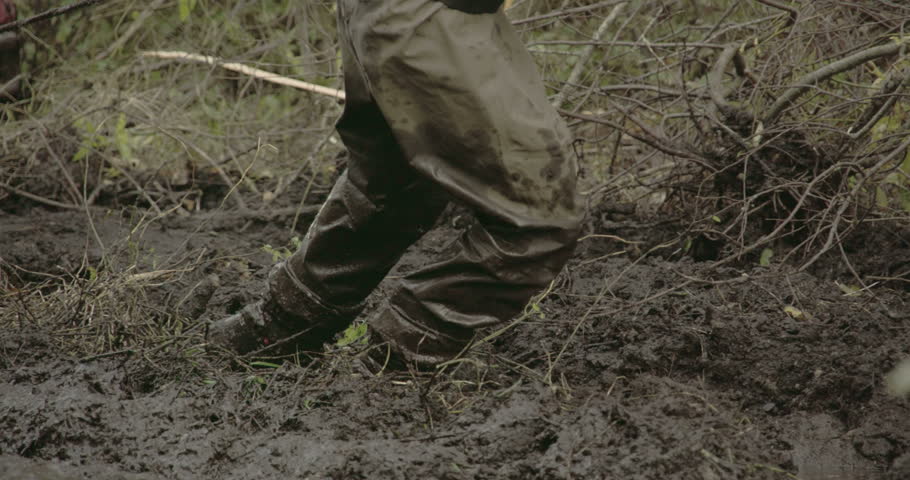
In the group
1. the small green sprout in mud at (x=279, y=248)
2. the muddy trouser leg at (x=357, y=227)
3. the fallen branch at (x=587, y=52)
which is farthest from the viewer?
the fallen branch at (x=587, y=52)

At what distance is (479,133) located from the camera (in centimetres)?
230

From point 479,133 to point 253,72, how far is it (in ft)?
11.9

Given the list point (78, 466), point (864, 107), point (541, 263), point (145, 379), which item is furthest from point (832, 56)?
point (78, 466)

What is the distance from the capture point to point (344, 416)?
2584 mm

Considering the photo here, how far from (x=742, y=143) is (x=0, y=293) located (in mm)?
2648

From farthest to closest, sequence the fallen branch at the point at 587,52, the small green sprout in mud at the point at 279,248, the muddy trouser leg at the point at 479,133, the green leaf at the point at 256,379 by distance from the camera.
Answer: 1. the fallen branch at the point at 587,52
2. the small green sprout in mud at the point at 279,248
3. the green leaf at the point at 256,379
4. the muddy trouser leg at the point at 479,133

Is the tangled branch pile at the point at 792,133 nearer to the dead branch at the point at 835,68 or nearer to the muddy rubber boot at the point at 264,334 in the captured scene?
the dead branch at the point at 835,68

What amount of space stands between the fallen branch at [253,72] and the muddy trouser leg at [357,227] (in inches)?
88.1

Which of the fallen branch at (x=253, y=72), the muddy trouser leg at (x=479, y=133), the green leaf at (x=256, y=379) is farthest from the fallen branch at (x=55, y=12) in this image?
the fallen branch at (x=253, y=72)

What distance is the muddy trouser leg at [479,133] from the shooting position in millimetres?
2260

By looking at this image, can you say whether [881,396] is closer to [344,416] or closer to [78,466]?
[344,416]

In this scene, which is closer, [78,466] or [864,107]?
[78,466]

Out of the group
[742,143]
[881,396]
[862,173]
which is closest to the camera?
[881,396]

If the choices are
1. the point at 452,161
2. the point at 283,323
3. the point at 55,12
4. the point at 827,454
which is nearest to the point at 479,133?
the point at 452,161
